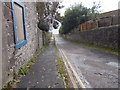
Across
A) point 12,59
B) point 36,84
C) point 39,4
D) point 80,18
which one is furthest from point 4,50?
point 80,18

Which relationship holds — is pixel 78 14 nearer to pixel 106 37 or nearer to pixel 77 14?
pixel 77 14

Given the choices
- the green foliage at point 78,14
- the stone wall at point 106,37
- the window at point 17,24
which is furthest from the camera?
the green foliage at point 78,14

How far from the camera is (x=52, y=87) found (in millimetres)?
3201

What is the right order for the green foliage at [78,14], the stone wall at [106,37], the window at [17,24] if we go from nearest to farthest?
the window at [17,24]
the stone wall at [106,37]
the green foliage at [78,14]

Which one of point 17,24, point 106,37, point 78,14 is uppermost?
point 78,14

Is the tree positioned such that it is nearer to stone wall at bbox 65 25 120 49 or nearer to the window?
stone wall at bbox 65 25 120 49

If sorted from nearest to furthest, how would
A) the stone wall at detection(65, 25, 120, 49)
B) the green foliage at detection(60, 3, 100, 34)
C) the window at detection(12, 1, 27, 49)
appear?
the window at detection(12, 1, 27, 49), the stone wall at detection(65, 25, 120, 49), the green foliage at detection(60, 3, 100, 34)

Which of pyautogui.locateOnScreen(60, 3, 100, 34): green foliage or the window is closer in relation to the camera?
the window

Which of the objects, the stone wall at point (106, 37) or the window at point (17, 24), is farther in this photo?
the stone wall at point (106, 37)

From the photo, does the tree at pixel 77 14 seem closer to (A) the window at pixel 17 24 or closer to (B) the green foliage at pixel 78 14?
(B) the green foliage at pixel 78 14

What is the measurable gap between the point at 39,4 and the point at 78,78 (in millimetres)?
12451

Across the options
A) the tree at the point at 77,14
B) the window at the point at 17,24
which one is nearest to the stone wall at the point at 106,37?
the window at the point at 17,24

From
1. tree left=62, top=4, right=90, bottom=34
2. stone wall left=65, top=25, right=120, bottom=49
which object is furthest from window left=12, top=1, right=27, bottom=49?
tree left=62, top=4, right=90, bottom=34

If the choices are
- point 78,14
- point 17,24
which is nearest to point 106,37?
point 17,24
